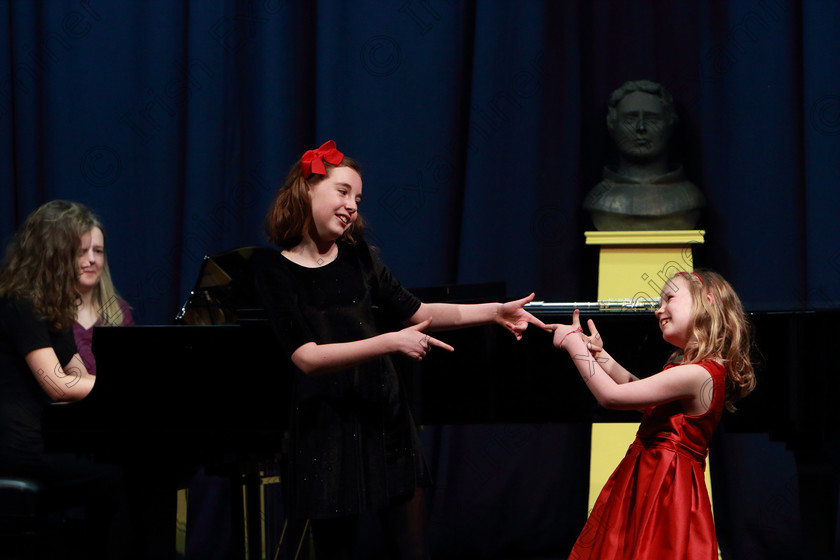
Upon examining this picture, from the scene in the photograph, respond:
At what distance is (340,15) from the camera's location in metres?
3.96

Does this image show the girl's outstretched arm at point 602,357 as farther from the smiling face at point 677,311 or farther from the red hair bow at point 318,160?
the red hair bow at point 318,160

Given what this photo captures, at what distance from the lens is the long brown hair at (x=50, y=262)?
2.75 metres

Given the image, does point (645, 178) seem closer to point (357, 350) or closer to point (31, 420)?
point (357, 350)

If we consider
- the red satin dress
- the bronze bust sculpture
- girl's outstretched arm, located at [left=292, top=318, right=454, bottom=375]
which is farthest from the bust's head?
girl's outstretched arm, located at [left=292, top=318, right=454, bottom=375]

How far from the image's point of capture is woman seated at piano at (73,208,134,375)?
292cm

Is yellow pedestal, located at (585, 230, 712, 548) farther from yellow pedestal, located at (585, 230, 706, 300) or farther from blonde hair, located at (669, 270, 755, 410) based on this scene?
blonde hair, located at (669, 270, 755, 410)

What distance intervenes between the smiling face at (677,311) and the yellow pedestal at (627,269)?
1428 millimetres

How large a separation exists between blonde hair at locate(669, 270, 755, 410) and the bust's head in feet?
5.02

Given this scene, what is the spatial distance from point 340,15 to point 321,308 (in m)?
2.16

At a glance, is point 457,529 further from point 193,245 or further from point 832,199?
point 832,199

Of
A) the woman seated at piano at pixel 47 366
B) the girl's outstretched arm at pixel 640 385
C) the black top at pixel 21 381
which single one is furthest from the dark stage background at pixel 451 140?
the girl's outstretched arm at pixel 640 385

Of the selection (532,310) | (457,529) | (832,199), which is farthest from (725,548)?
(532,310)

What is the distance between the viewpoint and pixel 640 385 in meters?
2.14

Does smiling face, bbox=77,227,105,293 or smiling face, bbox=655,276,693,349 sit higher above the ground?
smiling face, bbox=77,227,105,293
